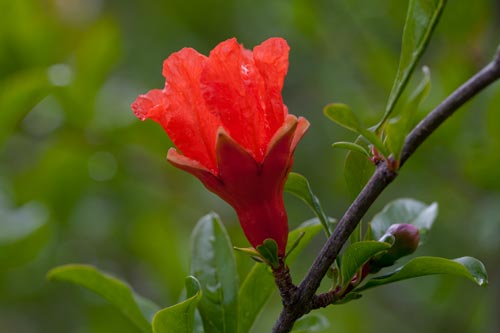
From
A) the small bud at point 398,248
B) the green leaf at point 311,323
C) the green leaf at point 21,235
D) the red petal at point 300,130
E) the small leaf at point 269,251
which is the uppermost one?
the red petal at point 300,130

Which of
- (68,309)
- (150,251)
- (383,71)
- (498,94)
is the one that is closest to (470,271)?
(498,94)

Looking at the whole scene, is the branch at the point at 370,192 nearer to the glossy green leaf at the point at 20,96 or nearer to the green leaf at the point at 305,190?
the green leaf at the point at 305,190

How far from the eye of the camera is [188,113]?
0.92m

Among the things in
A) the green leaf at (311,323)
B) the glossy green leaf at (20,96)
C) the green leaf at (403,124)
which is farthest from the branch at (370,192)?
the glossy green leaf at (20,96)

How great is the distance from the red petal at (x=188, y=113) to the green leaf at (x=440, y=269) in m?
0.26

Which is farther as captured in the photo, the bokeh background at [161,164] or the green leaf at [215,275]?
the bokeh background at [161,164]

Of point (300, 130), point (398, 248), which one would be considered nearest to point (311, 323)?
point (398, 248)

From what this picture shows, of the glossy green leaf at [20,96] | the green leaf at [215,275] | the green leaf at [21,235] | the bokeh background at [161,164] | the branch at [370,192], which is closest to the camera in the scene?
the branch at [370,192]

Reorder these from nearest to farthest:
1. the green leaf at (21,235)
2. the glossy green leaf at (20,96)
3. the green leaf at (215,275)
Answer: the green leaf at (215,275) → the glossy green leaf at (20,96) → the green leaf at (21,235)

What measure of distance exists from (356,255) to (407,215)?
31 centimetres

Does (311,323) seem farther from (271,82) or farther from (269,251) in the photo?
(271,82)

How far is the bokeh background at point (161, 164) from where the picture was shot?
2162 mm

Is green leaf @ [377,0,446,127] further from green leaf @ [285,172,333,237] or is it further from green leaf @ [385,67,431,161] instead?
green leaf @ [285,172,333,237]

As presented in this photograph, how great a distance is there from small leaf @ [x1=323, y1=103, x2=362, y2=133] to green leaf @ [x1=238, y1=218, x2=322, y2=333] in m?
0.28
